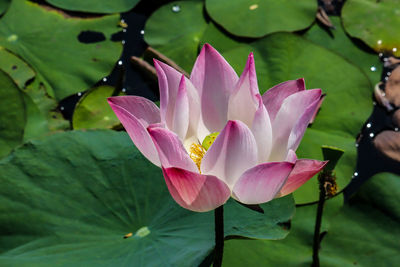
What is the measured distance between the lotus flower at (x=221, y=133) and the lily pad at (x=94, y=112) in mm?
732

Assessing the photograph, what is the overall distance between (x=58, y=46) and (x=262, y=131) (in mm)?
1328

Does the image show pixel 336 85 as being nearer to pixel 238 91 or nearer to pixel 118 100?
pixel 238 91

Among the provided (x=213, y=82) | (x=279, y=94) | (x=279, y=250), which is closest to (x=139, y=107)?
(x=213, y=82)

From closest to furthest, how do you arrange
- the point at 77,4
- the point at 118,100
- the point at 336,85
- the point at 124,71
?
1. the point at 118,100
2. the point at 336,85
3. the point at 124,71
4. the point at 77,4

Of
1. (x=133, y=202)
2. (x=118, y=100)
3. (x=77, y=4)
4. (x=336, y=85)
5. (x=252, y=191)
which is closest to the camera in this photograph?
(x=252, y=191)

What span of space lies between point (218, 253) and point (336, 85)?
94cm

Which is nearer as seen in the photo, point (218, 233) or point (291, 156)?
point (291, 156)

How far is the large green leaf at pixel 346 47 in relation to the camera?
198cm

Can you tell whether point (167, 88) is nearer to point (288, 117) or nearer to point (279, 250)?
point (288, 117)

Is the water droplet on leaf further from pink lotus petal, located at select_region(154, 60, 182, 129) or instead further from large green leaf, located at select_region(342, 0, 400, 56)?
pink lotus petal, located at select_region(154, 60, 182, 129)

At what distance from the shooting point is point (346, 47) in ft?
6.66

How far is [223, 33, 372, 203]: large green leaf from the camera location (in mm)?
1692

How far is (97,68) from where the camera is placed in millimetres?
1978

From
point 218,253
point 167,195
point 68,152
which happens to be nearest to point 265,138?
point 218,253
